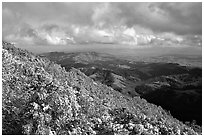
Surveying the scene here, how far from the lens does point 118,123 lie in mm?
33281

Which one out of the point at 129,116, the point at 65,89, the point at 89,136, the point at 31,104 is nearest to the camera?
the point at 89,136

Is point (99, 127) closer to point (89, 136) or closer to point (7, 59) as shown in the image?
point (89, 136)

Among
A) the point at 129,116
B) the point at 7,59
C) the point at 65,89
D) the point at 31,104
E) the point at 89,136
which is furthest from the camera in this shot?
the point at 7,59

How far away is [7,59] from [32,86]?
30.8ft

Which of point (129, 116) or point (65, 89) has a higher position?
point (65, 89)

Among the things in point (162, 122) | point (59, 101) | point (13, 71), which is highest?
point (13, 71)

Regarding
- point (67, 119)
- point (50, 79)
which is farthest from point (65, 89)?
point (67, 119)

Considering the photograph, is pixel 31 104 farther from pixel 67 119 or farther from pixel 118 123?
pixel 118 123

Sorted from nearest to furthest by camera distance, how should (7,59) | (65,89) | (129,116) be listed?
(129,116)
(65,89)
(7,59)

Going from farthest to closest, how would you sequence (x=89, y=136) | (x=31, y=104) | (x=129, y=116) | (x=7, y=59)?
(x=7, y=59)
(x=129, y=116)
(x=31, y=104)
(x=89, y=136)

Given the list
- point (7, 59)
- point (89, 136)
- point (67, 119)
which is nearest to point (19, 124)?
point (67, 119)

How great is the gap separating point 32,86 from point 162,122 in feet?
59.8

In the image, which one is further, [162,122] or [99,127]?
[162,122]

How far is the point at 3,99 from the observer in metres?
33.0
